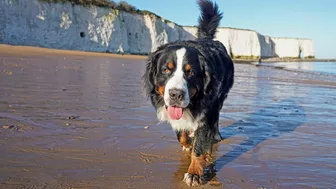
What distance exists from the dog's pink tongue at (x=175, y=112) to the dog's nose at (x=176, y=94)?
19cm

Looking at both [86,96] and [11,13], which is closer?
[86,96]

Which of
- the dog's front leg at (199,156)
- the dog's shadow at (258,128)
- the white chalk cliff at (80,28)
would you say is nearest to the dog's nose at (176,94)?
the dog's front leg at (199,156)

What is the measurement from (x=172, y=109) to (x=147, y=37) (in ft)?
136

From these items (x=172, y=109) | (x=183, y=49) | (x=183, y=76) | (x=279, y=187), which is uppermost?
(x=183, y=49)

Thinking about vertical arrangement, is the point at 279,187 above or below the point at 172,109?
below

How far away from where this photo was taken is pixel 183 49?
320cm

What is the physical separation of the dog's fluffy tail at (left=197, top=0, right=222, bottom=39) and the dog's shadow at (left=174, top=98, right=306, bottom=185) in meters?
1.62

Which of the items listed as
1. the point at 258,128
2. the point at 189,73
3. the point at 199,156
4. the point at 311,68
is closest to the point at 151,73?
the point at 189,73

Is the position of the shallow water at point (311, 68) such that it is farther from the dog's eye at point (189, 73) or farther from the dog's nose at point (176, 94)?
the dog's nose at point (176, 94)

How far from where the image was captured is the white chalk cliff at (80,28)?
25.6 metres

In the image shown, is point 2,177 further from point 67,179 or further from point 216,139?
point 216,139

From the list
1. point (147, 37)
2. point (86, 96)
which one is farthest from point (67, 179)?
point (147, 37)

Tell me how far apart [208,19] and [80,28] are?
29210mm

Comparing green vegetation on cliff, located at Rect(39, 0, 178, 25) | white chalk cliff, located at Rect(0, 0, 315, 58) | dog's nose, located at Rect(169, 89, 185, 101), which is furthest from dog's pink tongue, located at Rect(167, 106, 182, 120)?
green vegetation on cliff, located at Rect(39, 0, 178, 25)
